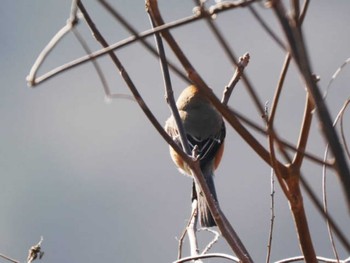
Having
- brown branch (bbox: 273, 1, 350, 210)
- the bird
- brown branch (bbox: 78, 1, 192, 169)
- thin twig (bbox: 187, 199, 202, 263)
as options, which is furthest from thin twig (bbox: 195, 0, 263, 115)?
the bird

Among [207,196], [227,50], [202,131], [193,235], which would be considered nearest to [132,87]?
[207,196]

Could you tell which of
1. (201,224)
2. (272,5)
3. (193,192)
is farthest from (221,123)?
(272,5)

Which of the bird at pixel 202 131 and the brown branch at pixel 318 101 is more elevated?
the bird at pixel 202 131

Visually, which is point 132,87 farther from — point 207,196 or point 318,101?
point 318,101

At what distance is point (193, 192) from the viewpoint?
3.61 meters

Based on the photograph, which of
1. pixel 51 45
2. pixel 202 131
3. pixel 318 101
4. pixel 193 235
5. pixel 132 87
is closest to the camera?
pixel 318 101

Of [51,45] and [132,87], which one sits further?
[132,87]

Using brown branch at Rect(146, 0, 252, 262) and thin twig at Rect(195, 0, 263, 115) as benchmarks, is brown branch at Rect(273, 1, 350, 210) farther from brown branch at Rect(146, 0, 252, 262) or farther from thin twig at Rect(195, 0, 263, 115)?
brown branch at Rect(146, 0, 252, 262)

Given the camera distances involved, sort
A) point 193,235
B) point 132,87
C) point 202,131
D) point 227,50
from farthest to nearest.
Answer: point 202,131 < point 193,235 < point 132,87 < point 227,50

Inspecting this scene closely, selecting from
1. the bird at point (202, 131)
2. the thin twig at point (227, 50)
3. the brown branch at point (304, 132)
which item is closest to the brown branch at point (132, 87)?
the brown branch at point (304, 132)

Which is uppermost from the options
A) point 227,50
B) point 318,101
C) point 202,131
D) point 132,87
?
point 202,131

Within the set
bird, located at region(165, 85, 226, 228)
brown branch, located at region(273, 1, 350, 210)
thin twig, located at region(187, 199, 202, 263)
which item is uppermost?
bird, located at region(165, 85, 226, 228)

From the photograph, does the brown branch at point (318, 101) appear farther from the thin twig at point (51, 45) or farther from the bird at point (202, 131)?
the bird at point (202, 131)

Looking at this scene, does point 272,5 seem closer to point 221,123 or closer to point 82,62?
point 82,62
